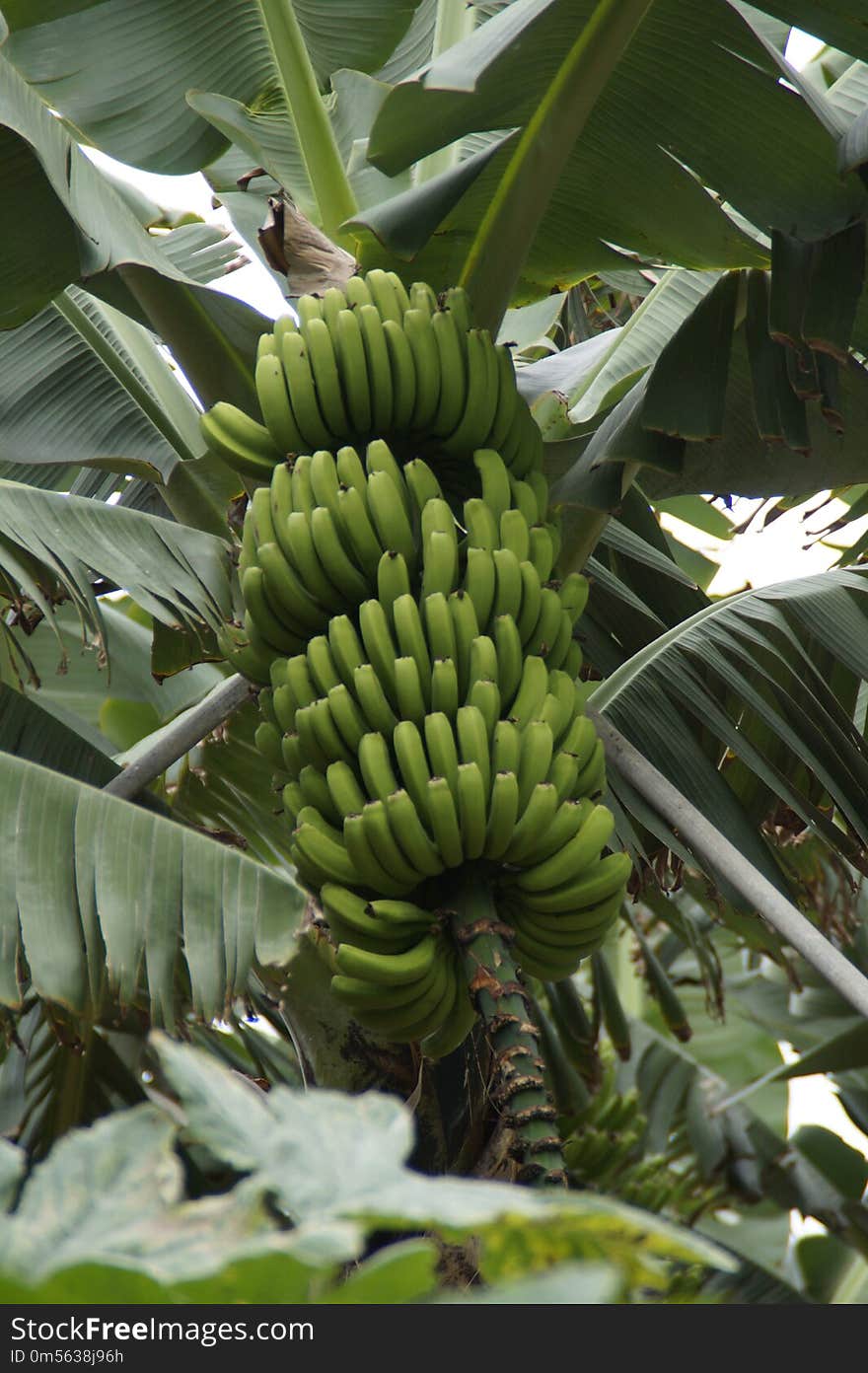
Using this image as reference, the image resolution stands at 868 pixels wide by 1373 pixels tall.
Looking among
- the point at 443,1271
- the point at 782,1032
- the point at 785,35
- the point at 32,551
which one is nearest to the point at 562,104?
the point at 785,35

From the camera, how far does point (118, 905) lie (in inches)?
61.4

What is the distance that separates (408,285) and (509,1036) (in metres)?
1.26

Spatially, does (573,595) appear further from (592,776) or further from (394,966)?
(394,966)

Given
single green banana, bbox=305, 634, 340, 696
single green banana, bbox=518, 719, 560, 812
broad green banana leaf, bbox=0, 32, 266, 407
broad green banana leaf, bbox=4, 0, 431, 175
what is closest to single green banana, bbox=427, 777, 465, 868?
single green banana, bbox=518, 719, 560, 812

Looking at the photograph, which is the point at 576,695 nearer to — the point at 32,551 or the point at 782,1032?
the point at 32,551

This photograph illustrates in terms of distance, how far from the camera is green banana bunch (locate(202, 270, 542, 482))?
5.88 feet

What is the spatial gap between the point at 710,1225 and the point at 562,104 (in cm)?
420

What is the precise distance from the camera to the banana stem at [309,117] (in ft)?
7.14

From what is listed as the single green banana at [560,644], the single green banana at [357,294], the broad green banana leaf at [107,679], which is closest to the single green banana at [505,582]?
the single green banana at [560,644]

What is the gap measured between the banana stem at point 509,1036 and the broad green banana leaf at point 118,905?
0.22 metres

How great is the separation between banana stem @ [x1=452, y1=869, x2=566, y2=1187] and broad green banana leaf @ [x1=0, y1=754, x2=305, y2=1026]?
0.22 metres

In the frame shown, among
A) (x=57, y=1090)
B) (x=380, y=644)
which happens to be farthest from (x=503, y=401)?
(x=57, y=1090)

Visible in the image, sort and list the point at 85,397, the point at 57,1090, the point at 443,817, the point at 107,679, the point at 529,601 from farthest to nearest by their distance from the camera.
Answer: the point at 107,679
the point at 57,1090
the point at 85,397
the point at 529,601
the point at 443,817

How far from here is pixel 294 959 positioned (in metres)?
1.81
